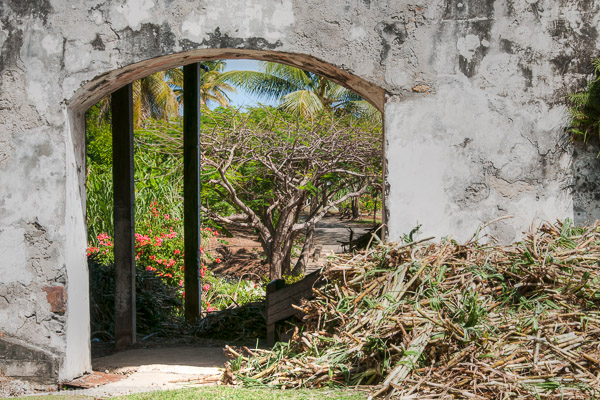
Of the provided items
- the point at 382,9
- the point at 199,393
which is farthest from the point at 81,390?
the point at 382,9

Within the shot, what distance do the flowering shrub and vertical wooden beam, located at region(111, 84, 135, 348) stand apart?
1.47 metres

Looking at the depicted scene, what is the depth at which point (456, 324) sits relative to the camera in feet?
9.12

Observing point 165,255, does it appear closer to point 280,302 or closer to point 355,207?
point 280,302

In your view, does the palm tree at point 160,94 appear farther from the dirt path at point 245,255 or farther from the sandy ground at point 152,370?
the sandy ground at point 152,370

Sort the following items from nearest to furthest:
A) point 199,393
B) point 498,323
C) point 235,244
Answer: point 498,323, point 199,393, point 235,244

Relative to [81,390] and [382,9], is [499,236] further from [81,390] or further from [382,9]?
[81,390]

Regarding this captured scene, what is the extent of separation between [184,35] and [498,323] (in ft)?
7.91

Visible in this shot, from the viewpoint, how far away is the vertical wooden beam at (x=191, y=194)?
705 cm

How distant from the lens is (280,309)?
556 centimetres

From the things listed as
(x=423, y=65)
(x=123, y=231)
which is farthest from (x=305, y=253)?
(x=423, y=65)

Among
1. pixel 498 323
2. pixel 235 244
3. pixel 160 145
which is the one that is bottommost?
pixel 235 244

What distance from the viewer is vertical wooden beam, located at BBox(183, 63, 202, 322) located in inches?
278

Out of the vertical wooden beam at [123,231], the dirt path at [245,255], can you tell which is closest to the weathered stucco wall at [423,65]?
the vertical wooden beam at [123,231]

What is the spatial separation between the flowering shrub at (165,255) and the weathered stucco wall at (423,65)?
4.25 m
